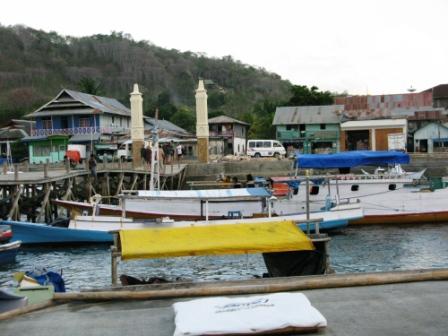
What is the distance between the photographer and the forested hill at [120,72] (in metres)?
107

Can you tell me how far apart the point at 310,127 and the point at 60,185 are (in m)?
32.2

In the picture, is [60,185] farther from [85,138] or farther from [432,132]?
[432,132]

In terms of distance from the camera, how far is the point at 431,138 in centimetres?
5656

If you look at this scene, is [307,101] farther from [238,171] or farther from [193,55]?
[193,55]

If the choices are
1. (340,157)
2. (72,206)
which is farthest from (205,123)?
(72,206)

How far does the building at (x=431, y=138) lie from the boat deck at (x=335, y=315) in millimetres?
52030

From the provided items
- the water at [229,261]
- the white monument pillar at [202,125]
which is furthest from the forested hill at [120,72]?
the water at [229,261]

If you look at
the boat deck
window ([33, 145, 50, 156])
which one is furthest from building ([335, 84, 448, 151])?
the boat deck

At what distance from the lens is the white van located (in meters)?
52.6

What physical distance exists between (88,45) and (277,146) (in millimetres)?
90052

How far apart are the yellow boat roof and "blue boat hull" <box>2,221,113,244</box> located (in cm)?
1424

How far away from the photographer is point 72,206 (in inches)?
1037

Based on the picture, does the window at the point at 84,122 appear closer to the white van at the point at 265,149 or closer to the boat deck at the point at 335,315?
the white van at the point at 265,149

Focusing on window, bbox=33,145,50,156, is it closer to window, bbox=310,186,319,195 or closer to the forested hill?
window, bbox=310,186,319,195
